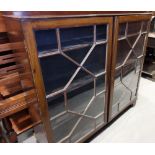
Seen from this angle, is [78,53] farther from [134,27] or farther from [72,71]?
[134,27]

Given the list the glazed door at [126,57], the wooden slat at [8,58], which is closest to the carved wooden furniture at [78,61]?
the glazed door at [126,57]

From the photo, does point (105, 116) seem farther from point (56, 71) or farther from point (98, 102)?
point (56, 71)

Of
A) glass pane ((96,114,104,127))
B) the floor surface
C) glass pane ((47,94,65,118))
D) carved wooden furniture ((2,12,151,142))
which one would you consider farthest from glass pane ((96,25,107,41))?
the floor surface

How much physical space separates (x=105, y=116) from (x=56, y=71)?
0.70 m

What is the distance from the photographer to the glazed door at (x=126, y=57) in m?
1.05

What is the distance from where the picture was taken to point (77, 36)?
819mm

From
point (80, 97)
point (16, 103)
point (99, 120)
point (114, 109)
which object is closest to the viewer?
point (16, 103)

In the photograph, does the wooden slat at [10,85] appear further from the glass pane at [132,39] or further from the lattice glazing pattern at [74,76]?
the glass pane at [132,39]

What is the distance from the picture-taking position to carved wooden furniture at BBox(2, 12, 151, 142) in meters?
0.67

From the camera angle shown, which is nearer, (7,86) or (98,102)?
(7,86)

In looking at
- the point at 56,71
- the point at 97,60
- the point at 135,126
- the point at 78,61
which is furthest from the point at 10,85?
the point at 135,126

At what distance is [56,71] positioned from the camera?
2.69 ft

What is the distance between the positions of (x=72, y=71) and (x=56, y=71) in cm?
10
